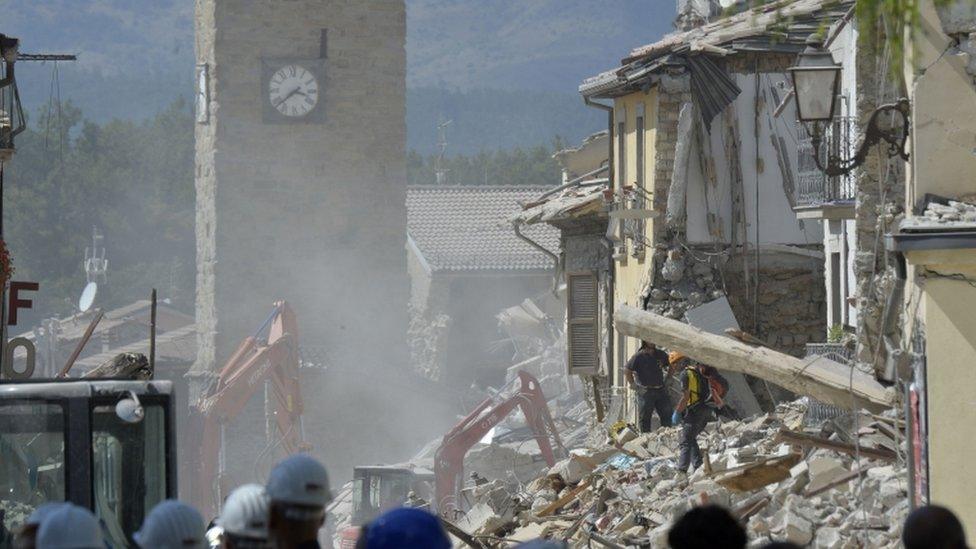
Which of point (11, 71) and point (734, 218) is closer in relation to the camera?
point (11, 71)

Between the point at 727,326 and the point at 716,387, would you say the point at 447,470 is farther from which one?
the point at 716,387

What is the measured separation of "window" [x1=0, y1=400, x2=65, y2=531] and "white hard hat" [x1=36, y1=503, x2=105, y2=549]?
17.1ft

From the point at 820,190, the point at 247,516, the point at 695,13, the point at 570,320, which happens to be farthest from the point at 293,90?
the point at 247,516

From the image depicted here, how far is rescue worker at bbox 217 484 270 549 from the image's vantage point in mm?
7809

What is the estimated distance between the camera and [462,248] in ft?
246

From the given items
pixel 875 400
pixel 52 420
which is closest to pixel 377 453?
pixel 875 400

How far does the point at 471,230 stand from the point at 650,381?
1930 inches

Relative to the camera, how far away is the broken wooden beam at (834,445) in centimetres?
1739

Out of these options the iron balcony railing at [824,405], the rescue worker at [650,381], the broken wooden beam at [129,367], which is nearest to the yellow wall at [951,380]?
the iron balcony railing at [824,405]

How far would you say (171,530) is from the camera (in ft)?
24.7

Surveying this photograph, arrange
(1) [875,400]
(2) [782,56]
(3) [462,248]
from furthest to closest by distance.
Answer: (3) [462,248] → (2) [782,56] → (1) [875,400]

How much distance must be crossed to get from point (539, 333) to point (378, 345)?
43.2 feet

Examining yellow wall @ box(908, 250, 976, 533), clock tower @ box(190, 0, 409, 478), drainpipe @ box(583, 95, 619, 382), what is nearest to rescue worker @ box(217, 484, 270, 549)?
yellow wall @ box(908, 250, 976, 533)

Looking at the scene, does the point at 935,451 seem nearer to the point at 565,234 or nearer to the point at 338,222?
the point at 565,234
